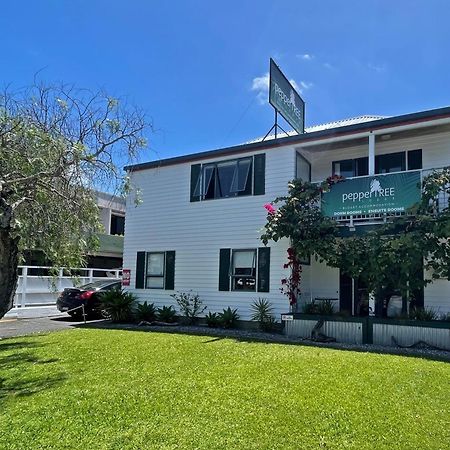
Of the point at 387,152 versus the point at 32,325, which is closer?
the point at 387,152

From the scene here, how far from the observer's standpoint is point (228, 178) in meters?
14.8

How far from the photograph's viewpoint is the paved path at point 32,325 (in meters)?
12.4

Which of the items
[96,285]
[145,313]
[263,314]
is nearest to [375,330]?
[263,314]

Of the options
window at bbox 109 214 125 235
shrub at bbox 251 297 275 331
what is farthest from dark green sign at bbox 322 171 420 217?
window at bbox 109 214 125 235

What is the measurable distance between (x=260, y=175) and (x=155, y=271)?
5190 mm

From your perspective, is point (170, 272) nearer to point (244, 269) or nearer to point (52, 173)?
point (244, 269)

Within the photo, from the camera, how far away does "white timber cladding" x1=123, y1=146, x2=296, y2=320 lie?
13.6 m

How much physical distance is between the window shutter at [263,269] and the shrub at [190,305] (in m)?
2.25

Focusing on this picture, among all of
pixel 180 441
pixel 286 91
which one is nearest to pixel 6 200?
pixel 180 441

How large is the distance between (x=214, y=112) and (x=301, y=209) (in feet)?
18.0

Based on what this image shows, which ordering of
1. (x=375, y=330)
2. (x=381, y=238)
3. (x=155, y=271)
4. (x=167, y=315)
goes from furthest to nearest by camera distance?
(x=155, y=271), (x=167, y=315), (x=381, y=238), (x=375, y=330)

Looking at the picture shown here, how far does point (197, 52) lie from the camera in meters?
13.4

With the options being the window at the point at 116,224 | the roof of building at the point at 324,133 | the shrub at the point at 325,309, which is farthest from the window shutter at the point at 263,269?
the window at the point at 116,224

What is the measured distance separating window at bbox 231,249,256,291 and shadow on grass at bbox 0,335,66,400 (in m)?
6.27
